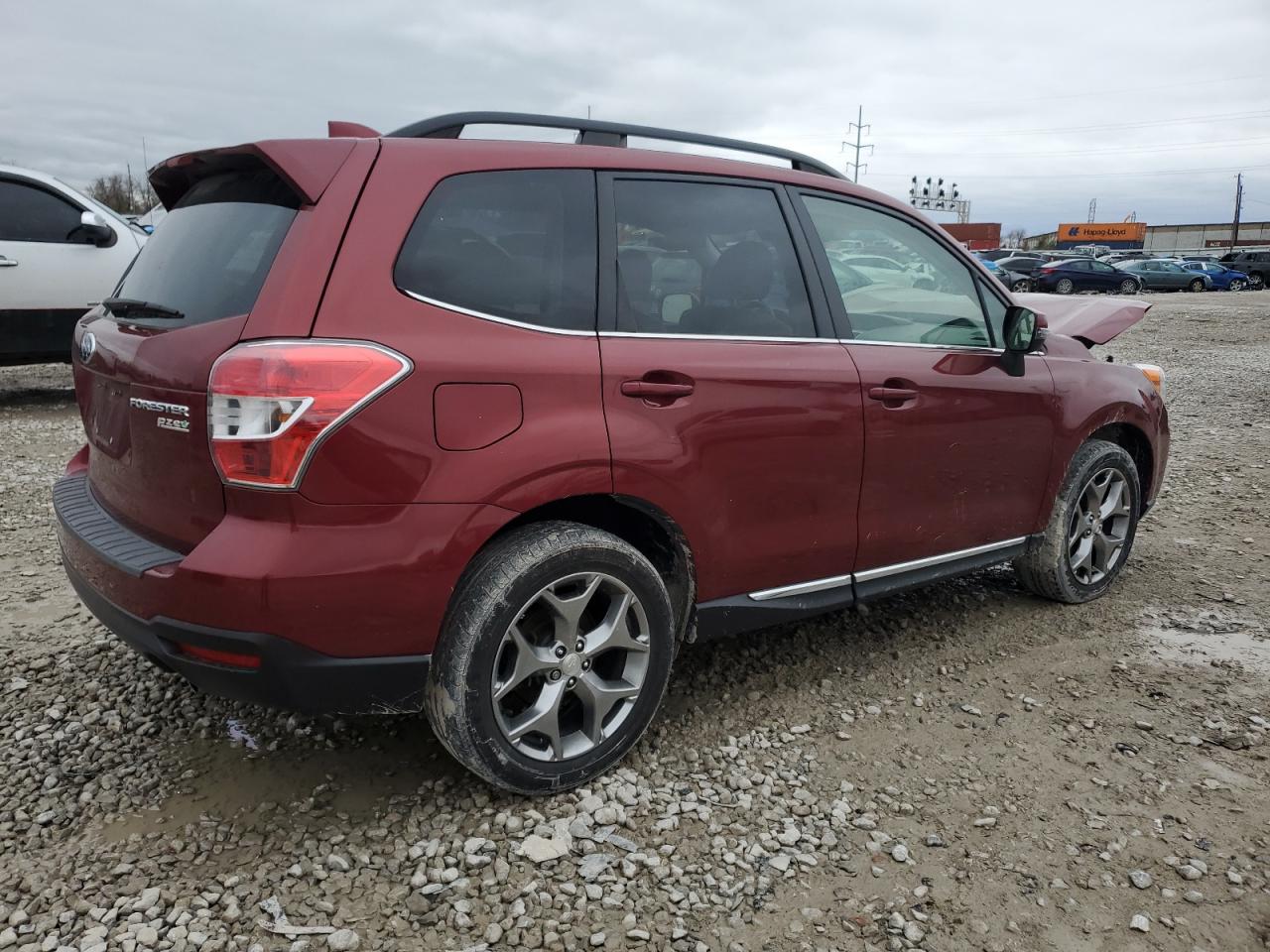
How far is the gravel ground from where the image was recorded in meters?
2.27

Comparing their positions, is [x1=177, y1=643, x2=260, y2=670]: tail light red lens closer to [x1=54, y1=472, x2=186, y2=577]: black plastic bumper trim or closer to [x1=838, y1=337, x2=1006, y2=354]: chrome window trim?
[x1=54, y1=472, x2=186, y2=577]: black plastic bumper trim

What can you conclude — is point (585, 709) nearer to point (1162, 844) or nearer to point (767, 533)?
point (767, 533)

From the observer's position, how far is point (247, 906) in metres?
2.28

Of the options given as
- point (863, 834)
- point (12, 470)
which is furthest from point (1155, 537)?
point (12, 470)

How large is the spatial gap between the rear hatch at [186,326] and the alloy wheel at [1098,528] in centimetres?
337

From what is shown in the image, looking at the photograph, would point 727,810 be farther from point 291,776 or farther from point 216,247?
point 216,247

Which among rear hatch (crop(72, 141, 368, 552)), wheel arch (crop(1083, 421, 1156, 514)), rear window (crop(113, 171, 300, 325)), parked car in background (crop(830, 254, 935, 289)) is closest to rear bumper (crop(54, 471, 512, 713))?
rear hatch (crop(72, 141, 368, 552))

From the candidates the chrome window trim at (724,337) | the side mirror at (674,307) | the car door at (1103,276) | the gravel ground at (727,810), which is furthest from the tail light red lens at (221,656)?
the car door at (1103,276)

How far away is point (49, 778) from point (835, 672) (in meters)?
2.55

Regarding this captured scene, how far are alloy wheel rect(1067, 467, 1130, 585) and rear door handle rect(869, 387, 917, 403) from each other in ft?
4.38

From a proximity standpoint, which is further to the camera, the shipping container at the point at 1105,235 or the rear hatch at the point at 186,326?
the shipping container at the point at 1105,235

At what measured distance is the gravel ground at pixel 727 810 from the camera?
2268 millimetres

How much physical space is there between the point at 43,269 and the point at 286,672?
7337 mm

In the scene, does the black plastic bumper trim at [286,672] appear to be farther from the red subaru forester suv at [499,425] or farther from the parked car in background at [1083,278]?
the parked car in background at [1083,278]
